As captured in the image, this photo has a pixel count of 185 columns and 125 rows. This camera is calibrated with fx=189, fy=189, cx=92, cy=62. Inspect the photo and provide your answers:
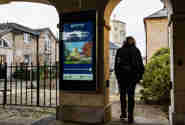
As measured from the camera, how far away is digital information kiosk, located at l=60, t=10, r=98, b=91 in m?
4.28

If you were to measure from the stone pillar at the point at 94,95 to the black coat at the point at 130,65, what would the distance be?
0.42 metres

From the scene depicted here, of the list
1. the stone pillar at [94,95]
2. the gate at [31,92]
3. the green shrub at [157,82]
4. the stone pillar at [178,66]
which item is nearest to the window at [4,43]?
the gate at [31,92]

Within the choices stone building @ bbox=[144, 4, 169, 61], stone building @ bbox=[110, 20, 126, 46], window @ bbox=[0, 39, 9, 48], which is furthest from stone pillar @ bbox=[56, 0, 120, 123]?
stone building @ bbox=[110, 20, 126, 46]

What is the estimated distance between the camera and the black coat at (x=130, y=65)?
4336 mm

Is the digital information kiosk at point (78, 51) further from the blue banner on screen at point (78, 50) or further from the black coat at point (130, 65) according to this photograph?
the black coat at point (130, 65)

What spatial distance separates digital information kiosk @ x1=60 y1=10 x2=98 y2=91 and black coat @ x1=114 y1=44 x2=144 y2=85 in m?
0.68

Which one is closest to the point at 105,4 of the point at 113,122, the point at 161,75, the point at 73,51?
the point at 73,51

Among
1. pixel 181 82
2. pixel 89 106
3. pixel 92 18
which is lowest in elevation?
pixel 89 106

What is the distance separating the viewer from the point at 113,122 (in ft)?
14.7

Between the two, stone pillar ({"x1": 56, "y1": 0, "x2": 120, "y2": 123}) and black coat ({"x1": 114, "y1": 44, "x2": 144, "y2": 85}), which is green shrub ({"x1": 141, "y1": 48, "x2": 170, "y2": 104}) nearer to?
black coat ({"x1": 114, "y1": 44, "x2": 144, "y2": 85})

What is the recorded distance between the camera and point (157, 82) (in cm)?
660

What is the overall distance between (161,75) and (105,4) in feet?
11.9

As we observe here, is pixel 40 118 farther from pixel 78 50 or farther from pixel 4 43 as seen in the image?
pixel 4 43

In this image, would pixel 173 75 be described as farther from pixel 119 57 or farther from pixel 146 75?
pixel 146 75
